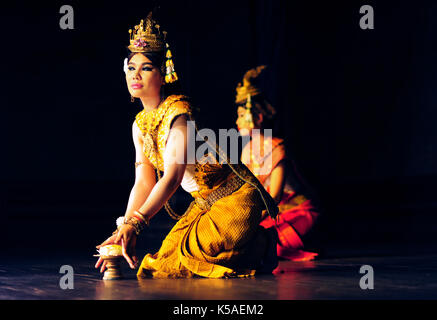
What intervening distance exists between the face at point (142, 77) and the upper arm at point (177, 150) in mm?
195

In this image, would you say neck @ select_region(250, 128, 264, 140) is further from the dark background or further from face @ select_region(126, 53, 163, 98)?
face @ select_region(126, 53, 163, 98)

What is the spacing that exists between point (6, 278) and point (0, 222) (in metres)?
3.13

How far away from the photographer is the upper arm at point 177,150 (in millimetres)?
2812

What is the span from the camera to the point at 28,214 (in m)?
6.00

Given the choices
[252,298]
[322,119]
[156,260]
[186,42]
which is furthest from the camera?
[322,119]

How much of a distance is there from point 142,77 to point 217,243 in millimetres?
792

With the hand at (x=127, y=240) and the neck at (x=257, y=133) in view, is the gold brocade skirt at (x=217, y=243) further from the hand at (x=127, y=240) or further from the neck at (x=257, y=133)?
the neck at (x=257, y=133)

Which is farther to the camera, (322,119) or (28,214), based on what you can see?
(322,119)

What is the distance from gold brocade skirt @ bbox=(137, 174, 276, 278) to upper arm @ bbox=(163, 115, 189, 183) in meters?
0.25

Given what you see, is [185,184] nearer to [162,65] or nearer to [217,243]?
[217,243]

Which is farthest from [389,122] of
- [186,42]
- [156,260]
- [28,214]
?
[156,260]

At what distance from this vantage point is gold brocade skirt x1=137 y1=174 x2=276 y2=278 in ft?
9.53

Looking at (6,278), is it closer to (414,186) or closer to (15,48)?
(15,48)

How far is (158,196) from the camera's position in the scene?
2781mm
